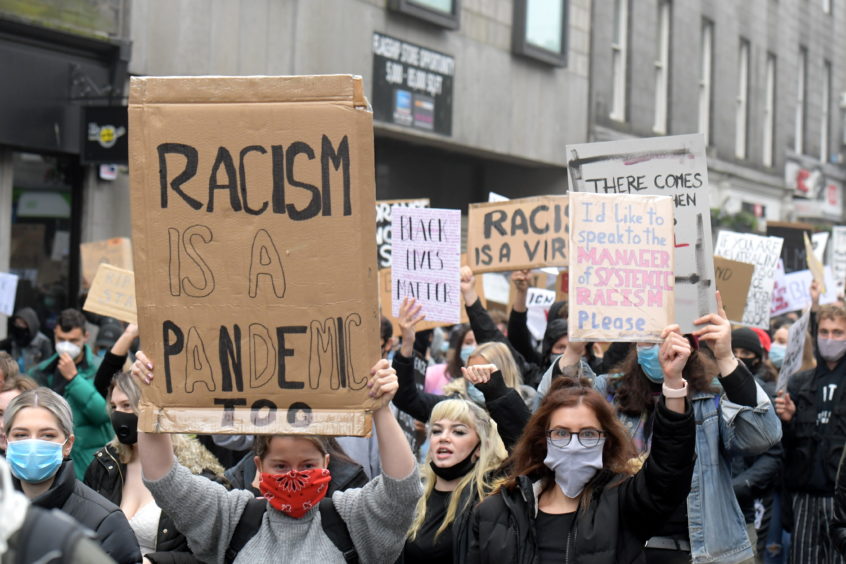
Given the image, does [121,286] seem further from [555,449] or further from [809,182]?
[809,182]

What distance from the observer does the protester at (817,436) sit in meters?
7.39

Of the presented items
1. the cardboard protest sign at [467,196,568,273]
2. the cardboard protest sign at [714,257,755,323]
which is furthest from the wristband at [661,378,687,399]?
the cardboard protest sign at [714,257,755,323]

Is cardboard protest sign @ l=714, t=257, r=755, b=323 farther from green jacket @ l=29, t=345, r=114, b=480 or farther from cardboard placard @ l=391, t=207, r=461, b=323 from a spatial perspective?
green jacket @ l=29, t=345, r=114, b=480

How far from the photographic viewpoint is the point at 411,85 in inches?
721

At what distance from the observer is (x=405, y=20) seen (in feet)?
60.2

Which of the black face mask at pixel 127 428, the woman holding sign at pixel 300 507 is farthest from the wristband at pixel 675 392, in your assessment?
the black face mask at pixel 127 428

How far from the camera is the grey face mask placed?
13.6 ft

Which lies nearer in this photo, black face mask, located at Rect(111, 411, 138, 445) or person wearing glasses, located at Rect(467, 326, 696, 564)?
person wearing glasses, located at Rect(467, 326, 696, 564)

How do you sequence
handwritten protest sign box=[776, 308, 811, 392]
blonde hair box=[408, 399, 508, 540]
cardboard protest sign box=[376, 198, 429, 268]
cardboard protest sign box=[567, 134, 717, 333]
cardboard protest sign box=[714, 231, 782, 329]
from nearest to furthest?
cardboard protest sign box=[567, 134, 717, 333]
blonde hair box=[408, 399, 508, 540]
handwritten protest sign box=[776, 308, 811, 392]
cardboard protest sign box=[714, 231, 782, 329]
cardboard protest sign box=[376, 198, 429, 268]

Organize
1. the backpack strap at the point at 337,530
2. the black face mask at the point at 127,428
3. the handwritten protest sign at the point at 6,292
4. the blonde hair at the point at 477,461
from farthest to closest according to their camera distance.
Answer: the handwritten protest sign at the point at 6,292
the black face mask at the point at 127,428
the blonde hair at the point at 477,461
the backpack strap at the point at 337,530

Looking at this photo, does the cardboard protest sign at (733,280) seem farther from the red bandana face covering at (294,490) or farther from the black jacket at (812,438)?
the red bandana face covering at (294,490)

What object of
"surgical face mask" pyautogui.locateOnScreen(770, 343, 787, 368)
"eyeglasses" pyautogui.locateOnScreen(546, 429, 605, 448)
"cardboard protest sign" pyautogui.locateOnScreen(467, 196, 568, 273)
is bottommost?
"eyeglasses" pyautogui.locateOnScreen(546, 429, 605, 448)

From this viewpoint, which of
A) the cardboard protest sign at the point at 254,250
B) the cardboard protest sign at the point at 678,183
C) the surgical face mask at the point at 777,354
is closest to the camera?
the cardboard protest sign at the point at 254,250

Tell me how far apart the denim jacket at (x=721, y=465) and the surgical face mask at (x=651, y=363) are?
0.65 feet
